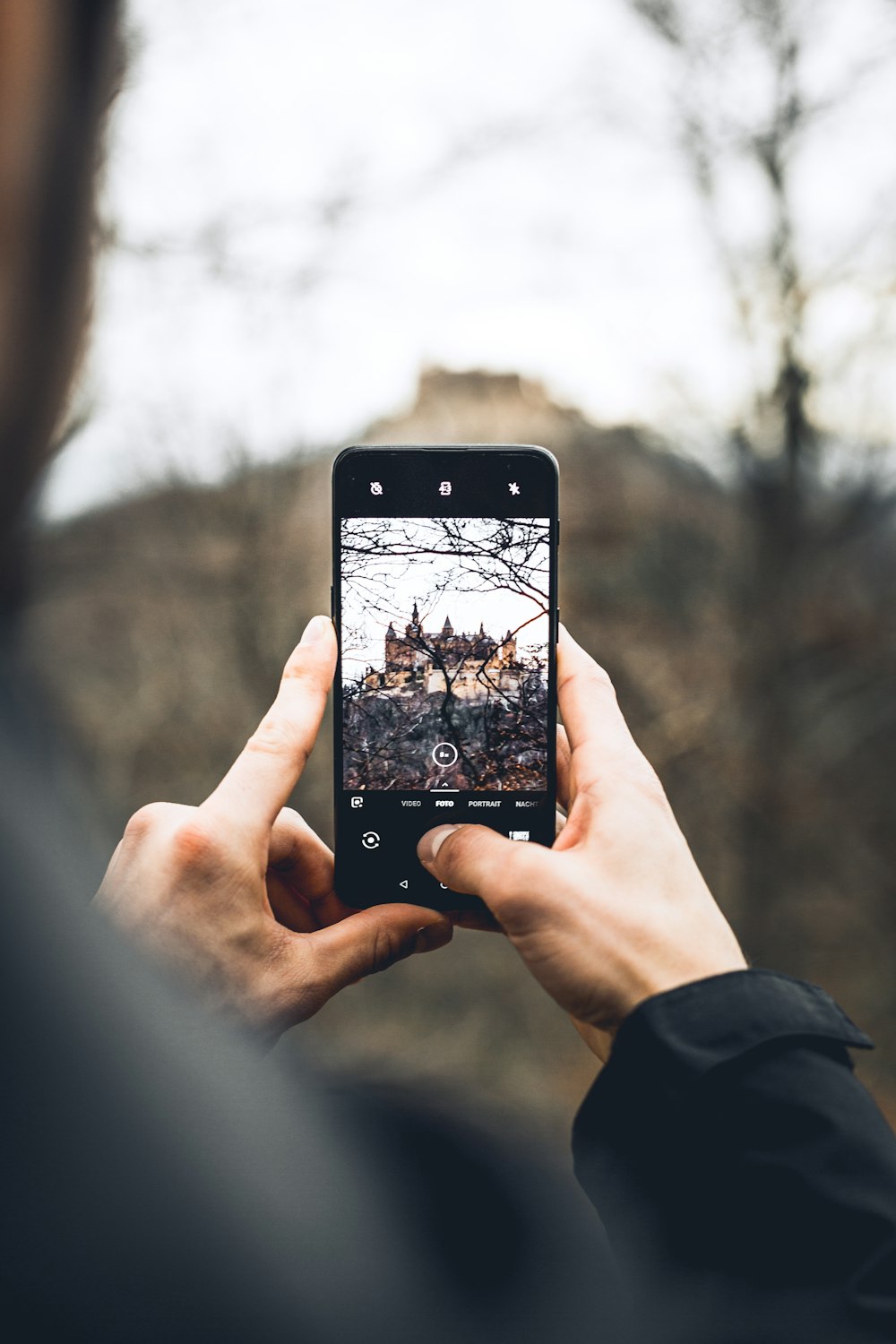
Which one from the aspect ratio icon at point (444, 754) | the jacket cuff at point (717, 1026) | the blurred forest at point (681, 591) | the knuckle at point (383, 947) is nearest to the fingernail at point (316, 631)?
the aspect ratio icon at point (444, 754)

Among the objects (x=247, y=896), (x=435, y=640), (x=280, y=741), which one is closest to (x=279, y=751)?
(x=280, y=741)

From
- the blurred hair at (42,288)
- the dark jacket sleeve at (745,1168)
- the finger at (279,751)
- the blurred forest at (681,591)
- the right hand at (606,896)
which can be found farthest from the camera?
the blurred forest at (681,591)

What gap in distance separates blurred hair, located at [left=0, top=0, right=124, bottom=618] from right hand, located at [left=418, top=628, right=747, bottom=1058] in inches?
17.0

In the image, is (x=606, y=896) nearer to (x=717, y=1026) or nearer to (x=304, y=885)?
(x=717, y=1026)

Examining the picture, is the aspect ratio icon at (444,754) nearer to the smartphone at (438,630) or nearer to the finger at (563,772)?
the smartphone at (438,630)

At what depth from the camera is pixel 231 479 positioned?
117 inches

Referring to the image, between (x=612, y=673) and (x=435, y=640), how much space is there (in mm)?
2200

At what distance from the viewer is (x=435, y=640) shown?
35.3 inches

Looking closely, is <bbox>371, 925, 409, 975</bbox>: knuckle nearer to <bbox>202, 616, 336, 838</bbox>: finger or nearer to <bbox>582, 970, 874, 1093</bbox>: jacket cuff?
<bbox>202, 616, 336, 838</bbox>: finger

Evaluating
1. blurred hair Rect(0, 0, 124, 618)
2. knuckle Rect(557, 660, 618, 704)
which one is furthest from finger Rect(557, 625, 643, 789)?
blurred hair Rect(0, 0, 124, 618)

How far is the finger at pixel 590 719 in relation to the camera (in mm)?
745

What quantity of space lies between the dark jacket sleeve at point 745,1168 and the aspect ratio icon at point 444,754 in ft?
1.18

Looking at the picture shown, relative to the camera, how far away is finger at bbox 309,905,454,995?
0.78m

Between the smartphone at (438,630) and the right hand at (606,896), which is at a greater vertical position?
the smartphone at (438,630)
